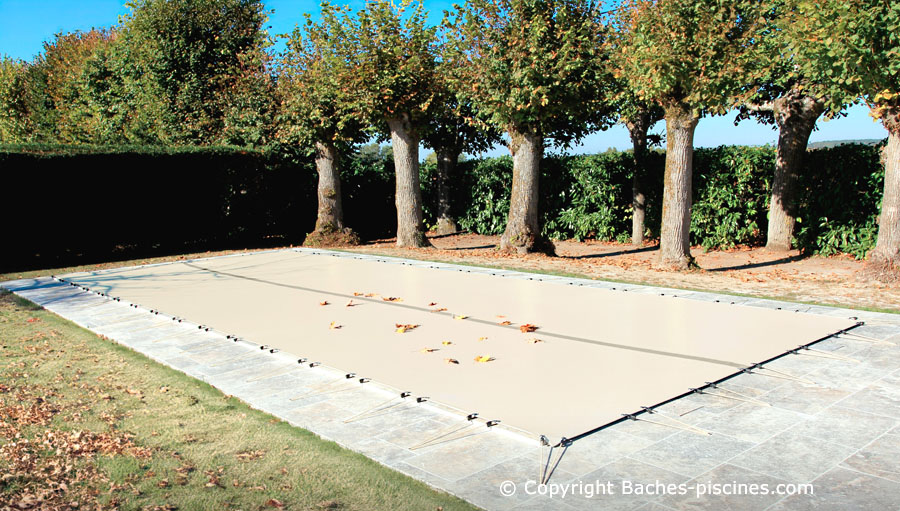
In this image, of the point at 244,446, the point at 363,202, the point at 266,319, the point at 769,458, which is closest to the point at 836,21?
the point at 769,458

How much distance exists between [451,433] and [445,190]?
52.9 feet

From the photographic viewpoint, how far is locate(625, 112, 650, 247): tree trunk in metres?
15.8

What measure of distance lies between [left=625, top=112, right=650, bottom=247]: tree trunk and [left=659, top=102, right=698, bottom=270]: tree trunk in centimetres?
414

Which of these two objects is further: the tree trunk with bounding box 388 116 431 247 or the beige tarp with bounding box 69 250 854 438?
the tree trunk with bounding box 388 116 431 247

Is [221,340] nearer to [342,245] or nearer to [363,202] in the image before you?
[342,245]

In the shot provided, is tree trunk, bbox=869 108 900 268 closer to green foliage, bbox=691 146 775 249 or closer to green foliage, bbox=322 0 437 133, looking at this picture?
green foliage, bbox=691 146 775 249

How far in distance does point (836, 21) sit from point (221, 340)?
844cm

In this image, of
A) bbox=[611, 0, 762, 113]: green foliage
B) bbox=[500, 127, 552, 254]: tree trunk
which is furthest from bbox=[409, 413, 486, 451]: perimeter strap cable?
bbox=[500, 127, 552, 254]: tree trunk

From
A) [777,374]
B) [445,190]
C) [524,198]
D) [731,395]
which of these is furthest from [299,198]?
[731,395]

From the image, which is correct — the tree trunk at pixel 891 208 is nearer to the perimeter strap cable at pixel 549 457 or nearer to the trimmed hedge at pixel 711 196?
the trimmed hedge at pixel 711 196

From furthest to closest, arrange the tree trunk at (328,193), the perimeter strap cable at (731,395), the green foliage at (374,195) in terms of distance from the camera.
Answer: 1. the tree trunk at (328,193)
2. the green foliage at (374,195)
3. the perimeter strap cable at (731,395)

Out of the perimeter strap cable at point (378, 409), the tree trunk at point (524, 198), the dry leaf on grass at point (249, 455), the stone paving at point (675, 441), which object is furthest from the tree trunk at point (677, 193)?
the dry leaf on grass at point (249, 455)

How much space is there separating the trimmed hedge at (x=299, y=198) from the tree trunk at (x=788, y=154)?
0.25 meters

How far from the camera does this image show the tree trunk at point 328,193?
54.4 ft
